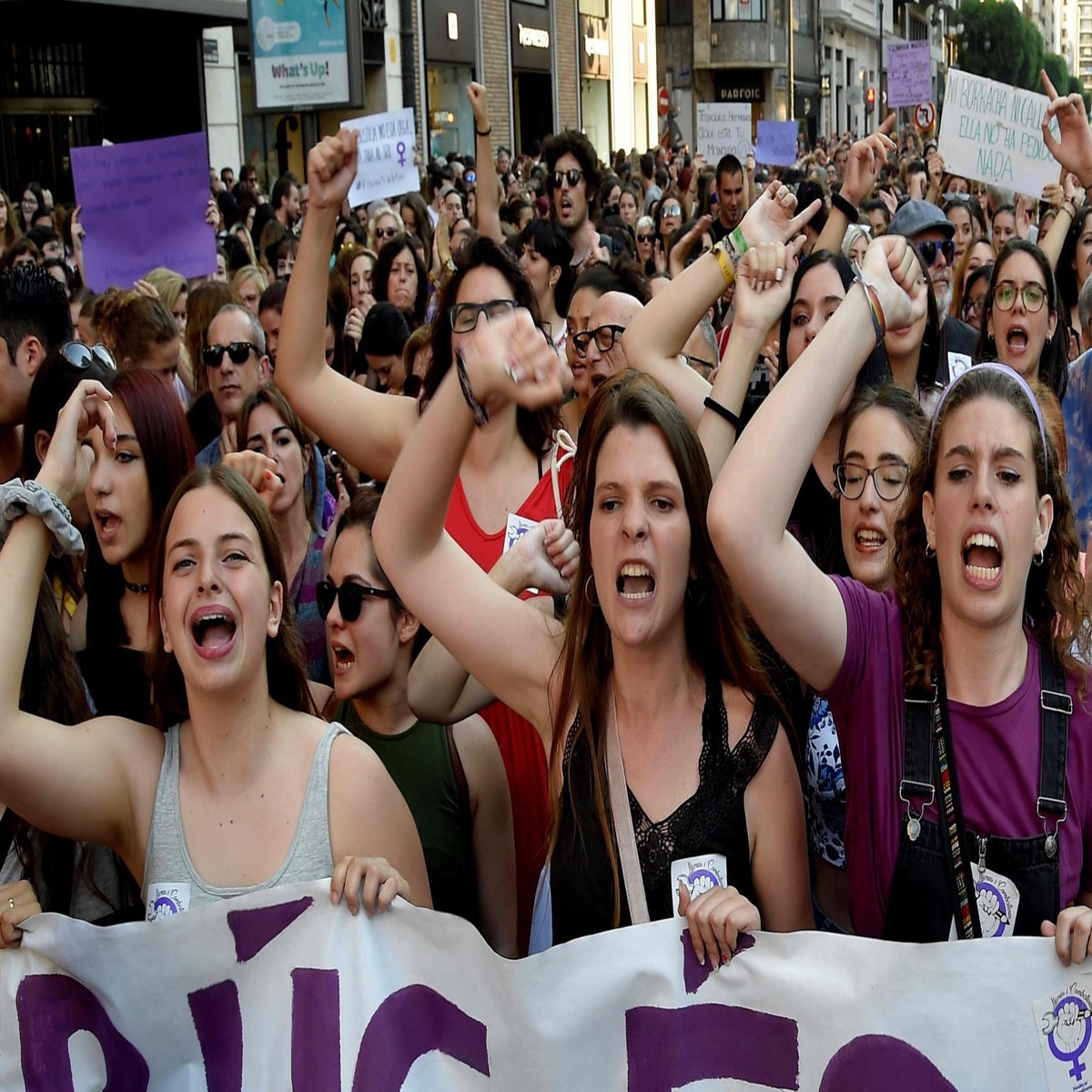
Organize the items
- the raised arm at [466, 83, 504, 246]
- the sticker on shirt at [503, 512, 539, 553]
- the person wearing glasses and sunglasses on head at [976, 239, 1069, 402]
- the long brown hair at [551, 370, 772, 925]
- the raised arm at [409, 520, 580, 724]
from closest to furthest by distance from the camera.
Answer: the long brown hair at [551, 370, 772, 925] → the raised arm at [409, 520, 580, 724] → the sticker on shirt at [503, 512, 539, 553] → the person wearing glasses and sunglasses on head at [976, 239, 1069, 402] → the raised arm at [466, 83, 504, 246]

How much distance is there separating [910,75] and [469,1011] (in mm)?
19793

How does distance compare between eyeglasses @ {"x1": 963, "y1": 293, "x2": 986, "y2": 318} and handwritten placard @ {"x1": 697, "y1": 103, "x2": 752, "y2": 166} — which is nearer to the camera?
eyeglasses @ {"x1": 963, "y1": 293, "x2": 986, "y2": 318}

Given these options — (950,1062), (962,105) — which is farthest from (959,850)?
(962,105)

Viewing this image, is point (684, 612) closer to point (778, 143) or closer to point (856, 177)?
point (856, 177)

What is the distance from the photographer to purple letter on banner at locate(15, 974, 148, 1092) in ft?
8.21

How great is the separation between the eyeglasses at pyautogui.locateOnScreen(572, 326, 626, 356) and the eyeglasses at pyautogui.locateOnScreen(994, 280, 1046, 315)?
4.80ft

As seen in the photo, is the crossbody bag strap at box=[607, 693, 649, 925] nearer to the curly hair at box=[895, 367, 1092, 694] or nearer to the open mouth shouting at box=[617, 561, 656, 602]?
the open mouth shouting at box=[617, 561, 656, 602]

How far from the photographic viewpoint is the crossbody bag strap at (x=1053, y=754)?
2.26m

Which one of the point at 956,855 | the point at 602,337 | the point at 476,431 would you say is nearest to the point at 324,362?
the point at 476,431

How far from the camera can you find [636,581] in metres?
2.56

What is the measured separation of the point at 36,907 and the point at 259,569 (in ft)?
2.24

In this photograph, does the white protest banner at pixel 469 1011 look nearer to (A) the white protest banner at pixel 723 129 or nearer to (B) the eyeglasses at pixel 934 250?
(B) the eyeglasses at pixel 934 250

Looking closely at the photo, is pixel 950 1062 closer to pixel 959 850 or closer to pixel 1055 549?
pixel 959 850

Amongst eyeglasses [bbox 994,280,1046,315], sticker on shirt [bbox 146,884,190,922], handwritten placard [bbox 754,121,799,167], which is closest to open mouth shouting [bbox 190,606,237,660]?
sticker on shirt [bbox 146,884,190,922]
